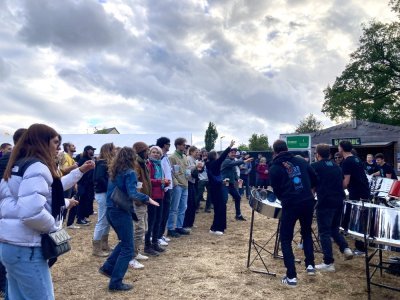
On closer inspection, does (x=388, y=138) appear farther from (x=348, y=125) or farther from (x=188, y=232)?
(x=188, y=232)

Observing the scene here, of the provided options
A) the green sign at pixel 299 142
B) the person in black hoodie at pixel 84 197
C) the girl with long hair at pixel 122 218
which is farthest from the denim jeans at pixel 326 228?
the green sign at pixel 299 142

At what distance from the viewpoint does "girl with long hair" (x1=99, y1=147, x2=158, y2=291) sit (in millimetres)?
4090

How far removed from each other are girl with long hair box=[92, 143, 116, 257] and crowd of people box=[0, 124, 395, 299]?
0.05 feet

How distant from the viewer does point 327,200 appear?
5.03m

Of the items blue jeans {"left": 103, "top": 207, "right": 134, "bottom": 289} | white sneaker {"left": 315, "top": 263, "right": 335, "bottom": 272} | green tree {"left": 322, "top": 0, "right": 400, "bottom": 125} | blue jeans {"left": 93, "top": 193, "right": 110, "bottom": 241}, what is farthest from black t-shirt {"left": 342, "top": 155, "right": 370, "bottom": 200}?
green tree {"left": 322, "top": 0, "right": 400, "bottom": 125}

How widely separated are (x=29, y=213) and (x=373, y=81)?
1246 inches

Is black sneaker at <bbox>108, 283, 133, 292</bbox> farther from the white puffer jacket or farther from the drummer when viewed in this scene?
the drummer

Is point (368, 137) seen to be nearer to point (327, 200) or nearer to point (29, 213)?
point (327, 200)

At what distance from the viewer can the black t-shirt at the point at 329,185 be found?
16.5ft

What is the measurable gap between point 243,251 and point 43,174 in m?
4.50

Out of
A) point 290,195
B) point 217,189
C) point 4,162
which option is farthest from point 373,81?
point 4,162

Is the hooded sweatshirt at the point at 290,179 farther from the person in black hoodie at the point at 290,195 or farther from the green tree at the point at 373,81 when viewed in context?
the green tree at the point at 373,81

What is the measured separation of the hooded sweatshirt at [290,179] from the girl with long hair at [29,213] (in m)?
2.86

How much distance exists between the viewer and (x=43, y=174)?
2.20m
